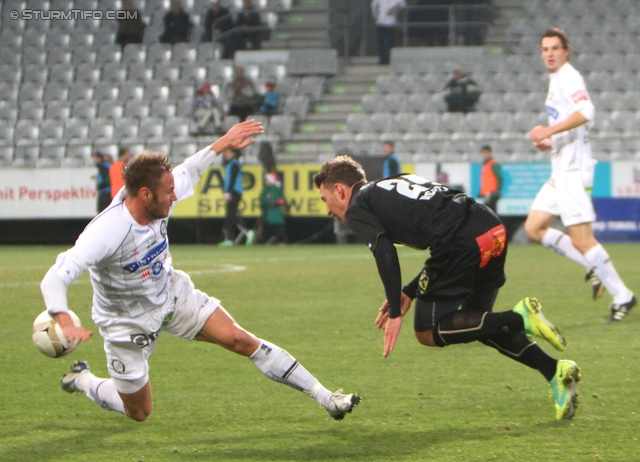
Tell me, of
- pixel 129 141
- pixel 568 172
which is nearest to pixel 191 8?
pixel 129 141

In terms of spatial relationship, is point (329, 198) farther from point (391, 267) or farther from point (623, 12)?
point (623, 12)

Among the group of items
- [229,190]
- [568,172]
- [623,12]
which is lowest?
[229,190]

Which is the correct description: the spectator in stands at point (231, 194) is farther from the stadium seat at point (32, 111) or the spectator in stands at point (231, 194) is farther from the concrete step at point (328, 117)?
the stadium seat at point (32, 111)

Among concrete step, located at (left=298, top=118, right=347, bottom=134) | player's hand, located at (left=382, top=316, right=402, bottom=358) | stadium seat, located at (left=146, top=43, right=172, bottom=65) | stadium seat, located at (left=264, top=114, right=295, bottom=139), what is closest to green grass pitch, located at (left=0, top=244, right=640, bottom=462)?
player's hand, located at (left=382, top=316, right=402, bottom=358)

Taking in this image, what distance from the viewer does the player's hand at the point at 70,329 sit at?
12.2ft

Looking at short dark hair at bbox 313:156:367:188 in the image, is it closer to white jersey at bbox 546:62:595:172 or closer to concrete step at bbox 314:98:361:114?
white jersey at bbox 546:62:595:172

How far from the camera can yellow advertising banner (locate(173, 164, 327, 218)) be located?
20.5 m

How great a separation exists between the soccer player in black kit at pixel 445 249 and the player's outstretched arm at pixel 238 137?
23.5 inches

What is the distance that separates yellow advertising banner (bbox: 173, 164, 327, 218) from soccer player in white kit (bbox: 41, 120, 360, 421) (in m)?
15.2

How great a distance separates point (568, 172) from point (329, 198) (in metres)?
3.97

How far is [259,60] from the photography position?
25453mm

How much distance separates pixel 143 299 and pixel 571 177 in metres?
4.73

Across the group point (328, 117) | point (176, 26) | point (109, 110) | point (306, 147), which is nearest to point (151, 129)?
point (109, 110)

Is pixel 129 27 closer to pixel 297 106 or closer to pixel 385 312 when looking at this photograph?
pixel 297 106
